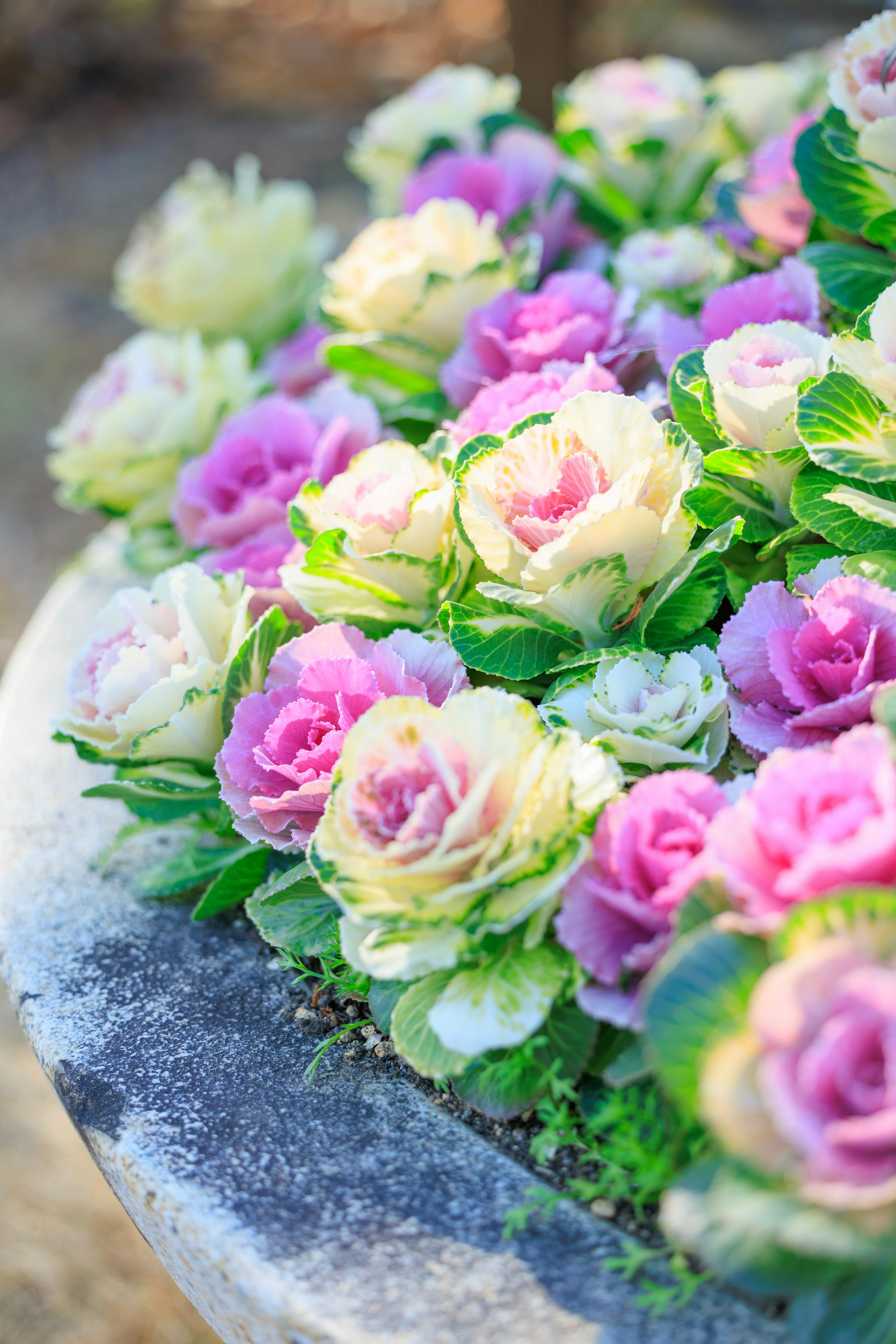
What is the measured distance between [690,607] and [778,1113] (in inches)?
17.1

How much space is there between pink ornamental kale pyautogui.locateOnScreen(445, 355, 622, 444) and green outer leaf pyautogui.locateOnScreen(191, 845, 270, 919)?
0.40m

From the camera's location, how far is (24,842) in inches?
43.3

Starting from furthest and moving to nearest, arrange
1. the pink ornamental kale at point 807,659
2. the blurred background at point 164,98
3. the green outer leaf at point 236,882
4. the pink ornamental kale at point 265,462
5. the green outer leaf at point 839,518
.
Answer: the blurred background at point 164,98
the pink ornamental kale at point 265,462
the green outer leaf at point 236,882
the green outer leaf at point 839,518
the pink ornamental kale at point 807,659

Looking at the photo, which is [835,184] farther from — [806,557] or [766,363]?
[806,557]

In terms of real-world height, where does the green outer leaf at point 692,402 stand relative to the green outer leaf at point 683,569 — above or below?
above

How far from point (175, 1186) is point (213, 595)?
46cm

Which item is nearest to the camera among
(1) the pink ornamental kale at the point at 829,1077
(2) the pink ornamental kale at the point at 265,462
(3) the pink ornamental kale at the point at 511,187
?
(1) the pink ornamental kale at the point at 829,1077

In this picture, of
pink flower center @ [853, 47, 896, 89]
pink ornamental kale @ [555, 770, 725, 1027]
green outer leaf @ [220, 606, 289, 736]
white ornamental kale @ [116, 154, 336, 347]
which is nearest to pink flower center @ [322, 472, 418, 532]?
green outer leaf @ [220, 606, 289, 736]

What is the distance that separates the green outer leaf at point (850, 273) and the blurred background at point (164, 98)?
2287 mm

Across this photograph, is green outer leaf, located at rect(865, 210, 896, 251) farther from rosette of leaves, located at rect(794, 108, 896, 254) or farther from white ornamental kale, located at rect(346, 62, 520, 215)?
white ornamental kale, located at rect(346, 62, 520, 215)

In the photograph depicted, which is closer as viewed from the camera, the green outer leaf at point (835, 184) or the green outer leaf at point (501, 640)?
the green outer leaf at point (501, 640)

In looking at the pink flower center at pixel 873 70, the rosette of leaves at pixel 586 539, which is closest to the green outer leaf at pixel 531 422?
the rosette of leaves at pixel 586 539

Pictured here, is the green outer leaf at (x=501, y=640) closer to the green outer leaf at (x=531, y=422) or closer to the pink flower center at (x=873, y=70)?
the green outer leaf at (x=531, y=422)

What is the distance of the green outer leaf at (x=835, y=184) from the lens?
1.01m
